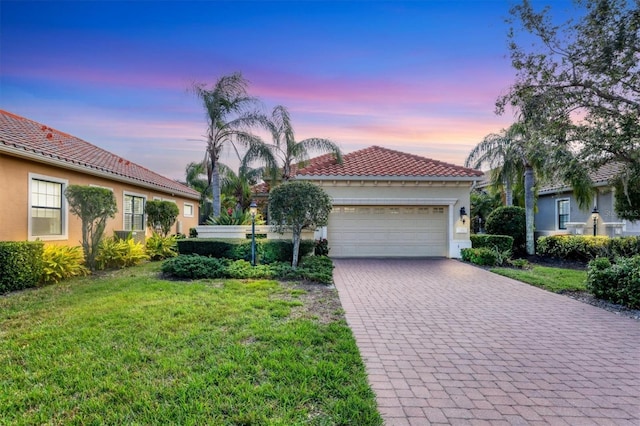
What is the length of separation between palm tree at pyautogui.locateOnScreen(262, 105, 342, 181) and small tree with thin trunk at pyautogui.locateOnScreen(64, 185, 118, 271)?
6764 mm

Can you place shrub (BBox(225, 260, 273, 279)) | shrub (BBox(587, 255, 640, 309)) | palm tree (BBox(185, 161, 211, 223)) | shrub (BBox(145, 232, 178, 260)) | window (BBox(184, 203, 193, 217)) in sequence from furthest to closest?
palm tree (BBox(185, 161, 211, 223))
window (BBox(184, 203, 193, 217))
shrub (BBox(145, 232, 178, 260))
shrub (BBox(225, 260, 273, 279))
shrub (BBox(587, 255, 640, 309))

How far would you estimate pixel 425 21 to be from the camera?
9312mm

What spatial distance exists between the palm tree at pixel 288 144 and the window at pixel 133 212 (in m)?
6.47

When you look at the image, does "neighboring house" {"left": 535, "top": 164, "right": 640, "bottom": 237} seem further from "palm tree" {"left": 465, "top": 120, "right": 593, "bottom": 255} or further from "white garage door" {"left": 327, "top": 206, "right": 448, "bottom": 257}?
"white garage door" {"left": 327, "top": 206, "right": 448, "bottom": 257}

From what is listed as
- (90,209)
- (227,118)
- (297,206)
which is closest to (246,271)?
(297,206)

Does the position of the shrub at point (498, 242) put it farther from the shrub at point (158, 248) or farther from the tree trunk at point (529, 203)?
the shrub at point (158, 248)

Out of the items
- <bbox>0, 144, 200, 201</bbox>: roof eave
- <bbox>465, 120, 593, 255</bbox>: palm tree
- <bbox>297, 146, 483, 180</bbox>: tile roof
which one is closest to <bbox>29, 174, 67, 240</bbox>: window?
<bbox>0, 144, 200, 201</bbox>: roof eave

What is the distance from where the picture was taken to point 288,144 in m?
15.2

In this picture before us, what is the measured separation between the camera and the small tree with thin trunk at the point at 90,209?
→ 920 centimetres

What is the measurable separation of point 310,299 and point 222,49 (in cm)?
955

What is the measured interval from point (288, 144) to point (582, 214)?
48.3 feet

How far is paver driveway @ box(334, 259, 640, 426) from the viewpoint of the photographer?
112 inches

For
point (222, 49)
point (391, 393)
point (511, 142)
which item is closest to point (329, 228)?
point (222, 49)

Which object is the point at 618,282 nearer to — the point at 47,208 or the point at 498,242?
the point at 498,242
